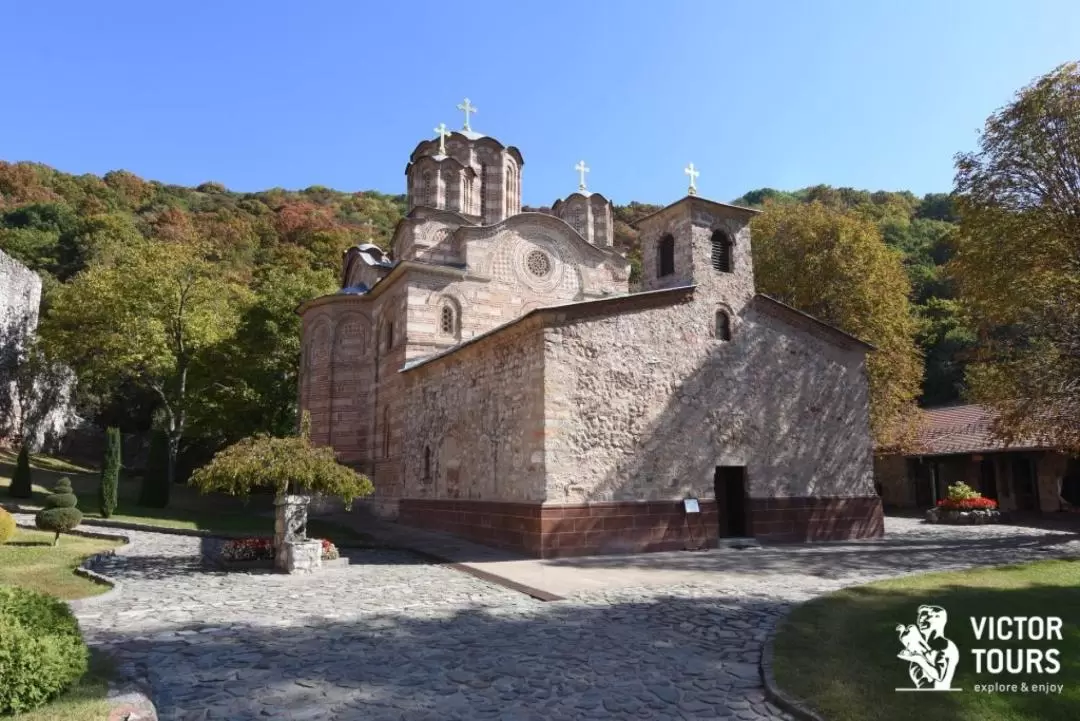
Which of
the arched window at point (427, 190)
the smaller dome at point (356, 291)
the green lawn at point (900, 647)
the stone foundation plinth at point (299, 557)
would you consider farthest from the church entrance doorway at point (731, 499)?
the arched window at point (427, 190)

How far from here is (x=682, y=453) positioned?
Result: 1423 centimetres

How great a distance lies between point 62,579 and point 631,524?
9366mm

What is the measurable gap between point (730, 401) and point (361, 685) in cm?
1139

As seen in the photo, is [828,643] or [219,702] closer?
[219,702]

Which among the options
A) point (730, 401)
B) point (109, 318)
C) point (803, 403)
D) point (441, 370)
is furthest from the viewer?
point (109, 318)

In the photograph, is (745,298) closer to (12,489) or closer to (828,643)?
(828,643)

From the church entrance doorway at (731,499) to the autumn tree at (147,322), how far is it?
20.6 m

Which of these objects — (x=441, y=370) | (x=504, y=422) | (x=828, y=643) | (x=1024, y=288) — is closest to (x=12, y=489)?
(x=441, y=370)

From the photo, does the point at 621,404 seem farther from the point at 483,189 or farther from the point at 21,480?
the point at 21,480

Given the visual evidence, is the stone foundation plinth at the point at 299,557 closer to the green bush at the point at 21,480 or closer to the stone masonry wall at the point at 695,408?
the stone masonry wall at the point at 695,408

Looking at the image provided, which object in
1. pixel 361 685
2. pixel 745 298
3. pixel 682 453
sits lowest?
pixel 361 685

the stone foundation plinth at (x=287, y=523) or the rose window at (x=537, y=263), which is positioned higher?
the rose window at (x=537, y=263)

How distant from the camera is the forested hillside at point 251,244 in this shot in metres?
27.6

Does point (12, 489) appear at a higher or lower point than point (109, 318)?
lower
